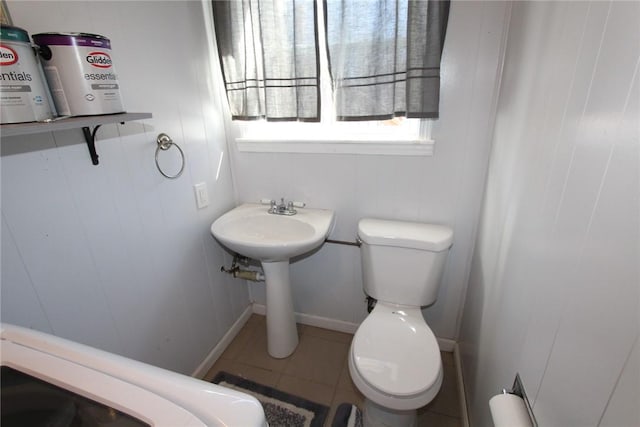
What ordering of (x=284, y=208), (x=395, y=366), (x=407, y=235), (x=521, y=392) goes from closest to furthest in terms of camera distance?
(x=521, y=392) → (x=395, y=366) → (x=407, y=235) → (x=284, y=208)

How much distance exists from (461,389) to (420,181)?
1.05 m

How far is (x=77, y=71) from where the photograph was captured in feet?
2.52

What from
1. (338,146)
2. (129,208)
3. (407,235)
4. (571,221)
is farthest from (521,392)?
(129,208)

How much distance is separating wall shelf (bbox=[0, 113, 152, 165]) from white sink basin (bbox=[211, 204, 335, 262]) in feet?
2.02

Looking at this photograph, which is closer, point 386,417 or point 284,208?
point 386,417

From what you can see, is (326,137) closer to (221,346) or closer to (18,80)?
(18,80)

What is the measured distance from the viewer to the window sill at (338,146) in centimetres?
141

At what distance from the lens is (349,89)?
4.47 ft

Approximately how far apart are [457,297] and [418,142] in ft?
2.86

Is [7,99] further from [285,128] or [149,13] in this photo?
[285,128]

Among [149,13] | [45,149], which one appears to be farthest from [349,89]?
[45,149]

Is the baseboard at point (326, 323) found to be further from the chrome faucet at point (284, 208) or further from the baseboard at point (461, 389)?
the chrome faucet at point (284, 208)

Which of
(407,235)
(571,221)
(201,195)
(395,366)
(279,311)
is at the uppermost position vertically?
(571,221)

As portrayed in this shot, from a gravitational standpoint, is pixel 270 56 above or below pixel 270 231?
above
